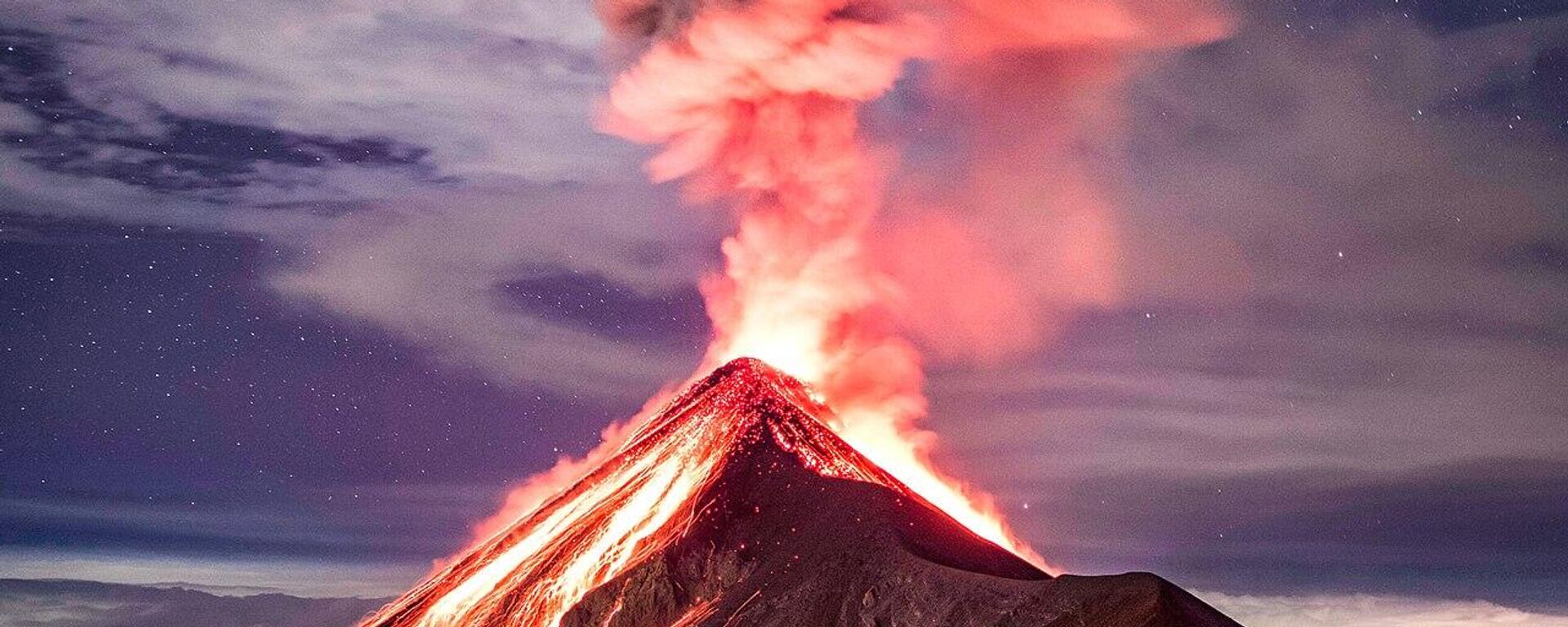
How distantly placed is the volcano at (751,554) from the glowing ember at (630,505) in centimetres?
14

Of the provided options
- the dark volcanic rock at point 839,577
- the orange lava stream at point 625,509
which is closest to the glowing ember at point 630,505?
the orange lava stream at point 625,509

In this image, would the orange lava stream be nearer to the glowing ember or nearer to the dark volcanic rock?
the glowing ember

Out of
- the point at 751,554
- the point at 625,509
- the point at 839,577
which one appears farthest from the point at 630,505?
the point at 839,577

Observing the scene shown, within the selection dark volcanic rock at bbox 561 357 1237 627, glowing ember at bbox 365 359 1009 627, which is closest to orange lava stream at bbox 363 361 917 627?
glowing ember at bbox 365 359 1009 627

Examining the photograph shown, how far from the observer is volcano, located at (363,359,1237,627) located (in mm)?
92000

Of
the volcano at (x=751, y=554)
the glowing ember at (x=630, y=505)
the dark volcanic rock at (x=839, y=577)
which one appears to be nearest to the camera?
the dark volcanic rock at (x=839, y=577)

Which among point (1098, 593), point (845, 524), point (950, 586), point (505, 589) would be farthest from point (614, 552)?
point (1098, 593)

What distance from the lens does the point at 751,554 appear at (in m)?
105

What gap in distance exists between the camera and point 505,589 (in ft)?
366

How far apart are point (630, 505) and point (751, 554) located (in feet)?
48.6

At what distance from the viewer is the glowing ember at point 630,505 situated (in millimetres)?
109500

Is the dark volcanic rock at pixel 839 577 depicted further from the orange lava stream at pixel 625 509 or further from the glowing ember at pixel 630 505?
the orange lava stream at pixel 625 509

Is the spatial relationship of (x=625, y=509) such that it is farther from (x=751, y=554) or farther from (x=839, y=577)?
(x=839, y=577)

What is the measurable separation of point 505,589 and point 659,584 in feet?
44.6
